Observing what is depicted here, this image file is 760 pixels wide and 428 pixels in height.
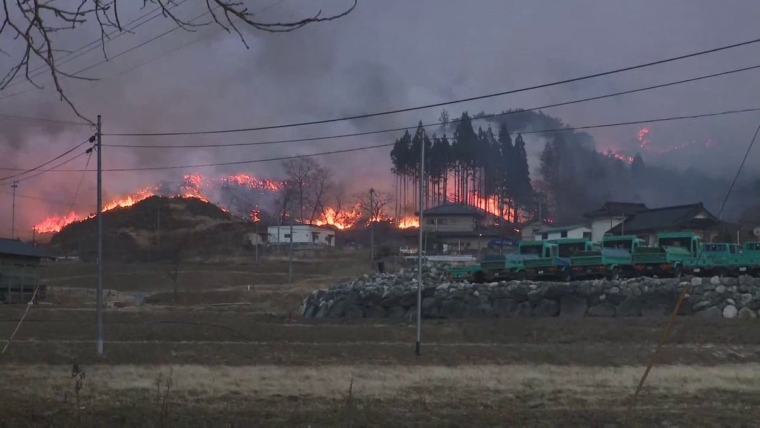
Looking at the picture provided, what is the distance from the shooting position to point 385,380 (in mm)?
15500

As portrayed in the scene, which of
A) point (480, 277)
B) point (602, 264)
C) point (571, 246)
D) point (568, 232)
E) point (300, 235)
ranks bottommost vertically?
point (480, 277)

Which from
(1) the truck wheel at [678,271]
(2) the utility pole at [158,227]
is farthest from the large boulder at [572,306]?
(2) the utility pole at [158,227]

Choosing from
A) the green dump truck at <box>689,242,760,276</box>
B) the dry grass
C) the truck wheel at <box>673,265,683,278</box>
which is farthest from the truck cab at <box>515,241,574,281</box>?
the dry grass

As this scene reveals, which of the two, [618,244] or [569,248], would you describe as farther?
[569,248]

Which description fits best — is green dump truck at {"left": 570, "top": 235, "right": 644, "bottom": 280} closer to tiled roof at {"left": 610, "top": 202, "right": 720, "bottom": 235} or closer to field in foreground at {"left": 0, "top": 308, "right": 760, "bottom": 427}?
field in foreground at {"left": 0, "top": 308, "right": 760, "bottom": 427}

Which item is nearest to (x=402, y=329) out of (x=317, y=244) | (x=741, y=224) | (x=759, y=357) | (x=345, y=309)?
(x=345, y=309)

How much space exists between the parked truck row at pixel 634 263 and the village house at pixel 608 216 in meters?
37.0

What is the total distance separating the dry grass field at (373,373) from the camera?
33.4ft

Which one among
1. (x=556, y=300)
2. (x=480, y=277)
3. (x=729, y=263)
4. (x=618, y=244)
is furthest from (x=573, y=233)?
(x=556, y=300)

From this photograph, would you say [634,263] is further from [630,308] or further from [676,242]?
[630,308]

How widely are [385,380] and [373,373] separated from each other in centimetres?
124

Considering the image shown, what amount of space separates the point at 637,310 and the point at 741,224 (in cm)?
5644

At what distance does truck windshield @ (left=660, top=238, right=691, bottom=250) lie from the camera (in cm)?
4269

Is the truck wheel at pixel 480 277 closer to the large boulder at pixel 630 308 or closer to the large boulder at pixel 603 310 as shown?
the large boulder at pixel 603 310
